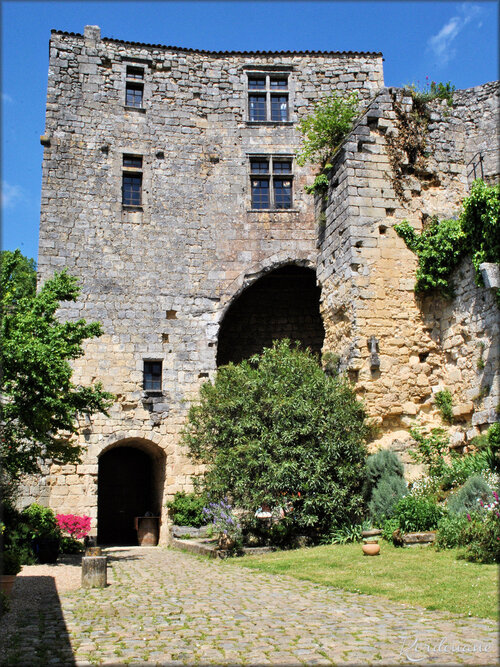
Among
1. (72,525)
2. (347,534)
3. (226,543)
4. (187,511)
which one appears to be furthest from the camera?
(187,511)

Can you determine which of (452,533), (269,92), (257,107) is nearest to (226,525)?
(452,533)

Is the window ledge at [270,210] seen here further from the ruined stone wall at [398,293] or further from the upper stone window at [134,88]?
the upper stone window at [134,88]

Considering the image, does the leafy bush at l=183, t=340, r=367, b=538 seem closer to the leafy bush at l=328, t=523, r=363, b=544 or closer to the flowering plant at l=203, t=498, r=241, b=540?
the leafy bush at l=328, t=523, r=363, b=544

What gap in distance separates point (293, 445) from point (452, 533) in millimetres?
3305

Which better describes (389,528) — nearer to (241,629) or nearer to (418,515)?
(418,515)

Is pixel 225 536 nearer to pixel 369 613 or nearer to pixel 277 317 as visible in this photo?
pixel 369 613

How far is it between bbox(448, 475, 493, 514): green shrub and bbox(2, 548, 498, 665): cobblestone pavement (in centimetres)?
296

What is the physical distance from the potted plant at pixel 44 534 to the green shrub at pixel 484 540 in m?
7.27

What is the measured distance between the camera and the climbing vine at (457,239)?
35.9 ft

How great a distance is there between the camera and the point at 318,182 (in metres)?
14.9

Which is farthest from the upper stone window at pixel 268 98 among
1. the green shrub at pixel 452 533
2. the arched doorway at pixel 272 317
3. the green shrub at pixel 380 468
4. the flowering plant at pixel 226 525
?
the green shrub at pixel 452 533

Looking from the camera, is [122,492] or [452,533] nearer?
[452,533]

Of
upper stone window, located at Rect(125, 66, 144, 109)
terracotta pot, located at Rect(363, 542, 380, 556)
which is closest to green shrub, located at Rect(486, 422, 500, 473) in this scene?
terracotta pot, located at Rect(363, 542, 380, 556)

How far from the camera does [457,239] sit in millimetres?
12156
